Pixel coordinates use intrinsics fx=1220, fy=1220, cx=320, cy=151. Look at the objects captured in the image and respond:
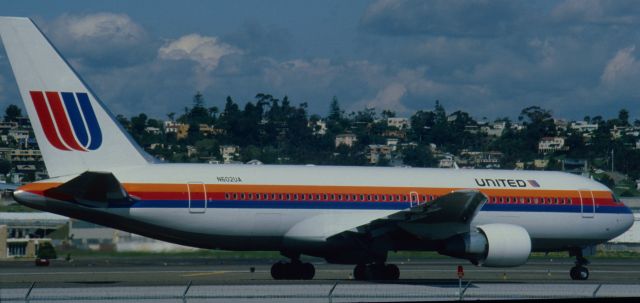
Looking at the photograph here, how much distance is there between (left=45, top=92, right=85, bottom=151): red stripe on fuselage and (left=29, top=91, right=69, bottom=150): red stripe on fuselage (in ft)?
0.52

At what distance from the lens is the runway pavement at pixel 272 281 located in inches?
1073

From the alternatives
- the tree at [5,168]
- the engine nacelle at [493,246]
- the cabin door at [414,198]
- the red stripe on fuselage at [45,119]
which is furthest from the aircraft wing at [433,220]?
the tree at [5,168]

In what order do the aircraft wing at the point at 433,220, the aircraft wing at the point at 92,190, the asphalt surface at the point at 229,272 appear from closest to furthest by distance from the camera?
the aircraft wing at the point at 92,190 → the aircraft wing at the point at 433,220 → the asphalt surface at the point at 229,272

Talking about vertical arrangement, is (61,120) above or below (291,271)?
above

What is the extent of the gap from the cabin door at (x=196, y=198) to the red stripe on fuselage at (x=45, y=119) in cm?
373

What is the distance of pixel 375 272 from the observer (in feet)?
122

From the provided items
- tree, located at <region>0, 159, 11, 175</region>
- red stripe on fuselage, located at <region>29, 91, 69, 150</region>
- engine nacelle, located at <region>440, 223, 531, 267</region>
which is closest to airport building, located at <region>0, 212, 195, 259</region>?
red stripe on fuselage, located at <region>29, 91, 69, 150</region>

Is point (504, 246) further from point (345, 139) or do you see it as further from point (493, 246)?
point (345, 139)

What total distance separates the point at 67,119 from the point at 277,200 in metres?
6.59

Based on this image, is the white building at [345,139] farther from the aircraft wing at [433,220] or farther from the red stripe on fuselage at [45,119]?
the red stripe on fuselage at [45,119]

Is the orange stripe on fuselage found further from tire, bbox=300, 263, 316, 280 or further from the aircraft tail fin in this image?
tire, bbox=300, 263, 316, 280

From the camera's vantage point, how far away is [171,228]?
1359 inches

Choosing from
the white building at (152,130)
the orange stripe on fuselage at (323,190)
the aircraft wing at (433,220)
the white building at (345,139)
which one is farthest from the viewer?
the white building at (345,139)

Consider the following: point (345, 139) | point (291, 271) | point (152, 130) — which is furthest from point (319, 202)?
point (152, 130)
